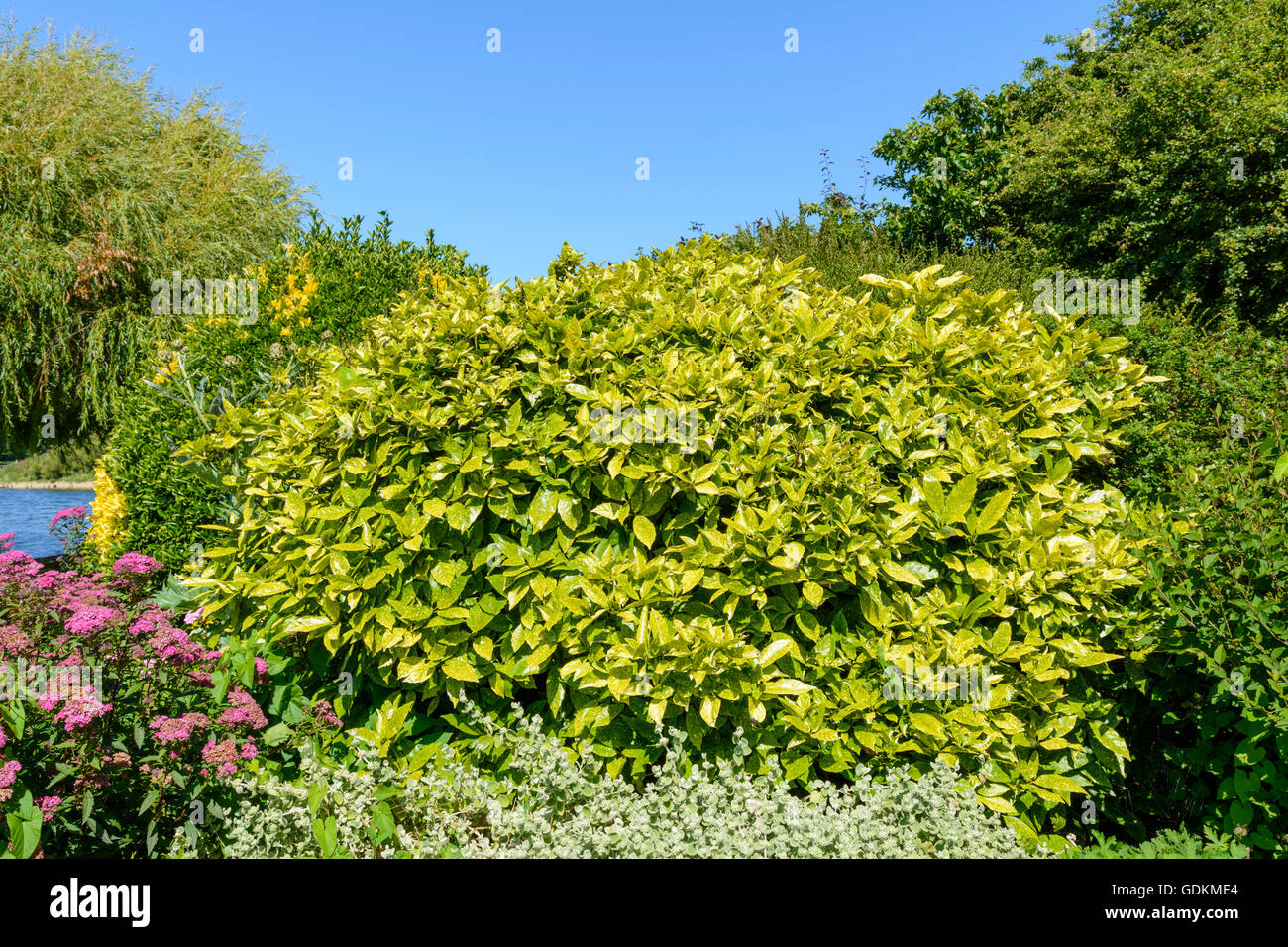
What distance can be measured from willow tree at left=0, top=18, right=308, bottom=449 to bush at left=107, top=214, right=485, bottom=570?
525 cm

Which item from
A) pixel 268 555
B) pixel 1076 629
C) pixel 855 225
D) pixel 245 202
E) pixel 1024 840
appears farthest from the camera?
pixel 245 202

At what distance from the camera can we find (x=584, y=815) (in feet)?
9.59

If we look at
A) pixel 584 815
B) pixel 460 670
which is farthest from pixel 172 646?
pixel 584 815

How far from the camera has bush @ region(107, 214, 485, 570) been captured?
6.19 meters

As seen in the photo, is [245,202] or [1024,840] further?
[245,202]

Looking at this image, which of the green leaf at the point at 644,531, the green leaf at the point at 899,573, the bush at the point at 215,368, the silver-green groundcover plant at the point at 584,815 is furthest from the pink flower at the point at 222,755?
the bush at the point at 215,368

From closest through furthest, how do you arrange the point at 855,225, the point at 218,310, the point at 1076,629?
the point at 1076,629 < the point at 218,310 < the point at 855,225

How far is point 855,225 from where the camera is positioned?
9.52 metres

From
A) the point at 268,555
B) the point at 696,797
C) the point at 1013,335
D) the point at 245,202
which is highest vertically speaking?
the point at 245,202

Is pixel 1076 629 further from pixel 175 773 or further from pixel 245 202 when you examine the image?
pixel 245 202

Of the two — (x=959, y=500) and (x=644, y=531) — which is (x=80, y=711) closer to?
(x=644, y=531)

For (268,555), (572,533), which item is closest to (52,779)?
→ (268,555)

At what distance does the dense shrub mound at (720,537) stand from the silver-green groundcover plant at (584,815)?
193 millimetres
